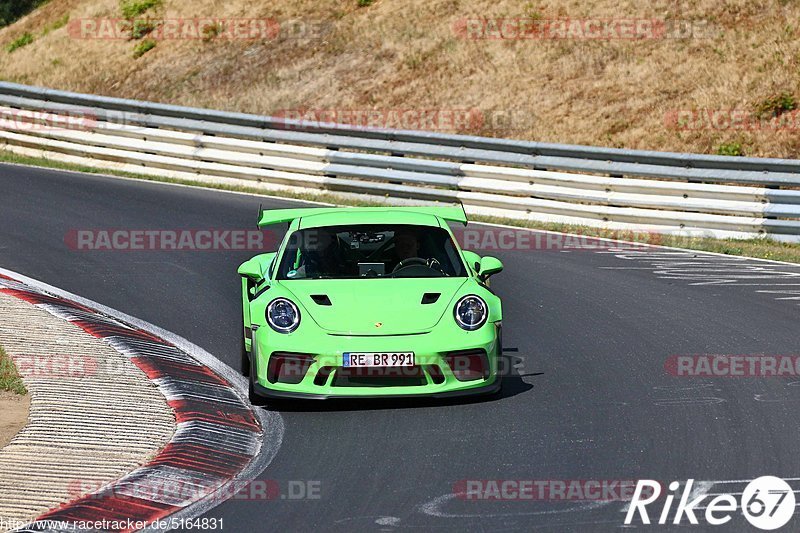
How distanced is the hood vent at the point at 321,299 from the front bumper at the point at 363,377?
1.09 ft

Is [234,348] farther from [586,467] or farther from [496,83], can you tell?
[496,83]

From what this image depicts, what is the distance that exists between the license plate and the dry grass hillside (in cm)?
1328

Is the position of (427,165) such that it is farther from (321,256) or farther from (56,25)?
(56,25)

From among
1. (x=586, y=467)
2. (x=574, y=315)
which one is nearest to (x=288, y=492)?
(x=586, y=467)

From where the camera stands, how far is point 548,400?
860 centimetres

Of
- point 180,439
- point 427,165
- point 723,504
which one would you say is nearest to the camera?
point 723,504

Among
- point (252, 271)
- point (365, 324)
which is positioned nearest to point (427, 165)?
point (252, 271)

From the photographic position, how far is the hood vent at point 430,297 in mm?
8656

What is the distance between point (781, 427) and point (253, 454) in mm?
3257
